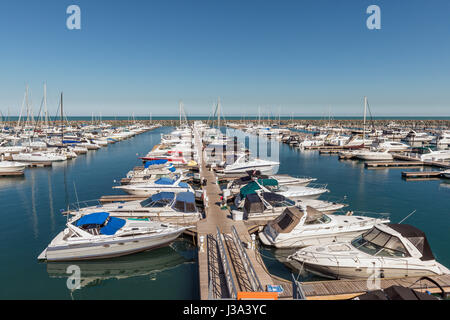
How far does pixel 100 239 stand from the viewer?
1681 cm

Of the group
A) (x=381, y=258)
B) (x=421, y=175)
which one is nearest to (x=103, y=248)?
(x=381, y=258)

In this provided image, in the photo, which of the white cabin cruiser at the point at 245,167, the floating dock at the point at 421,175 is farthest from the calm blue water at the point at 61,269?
the floating dock at the point at 421,175

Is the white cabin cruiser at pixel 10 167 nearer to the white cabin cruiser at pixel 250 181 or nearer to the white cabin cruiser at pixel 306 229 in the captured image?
the white cabin cruiser at pixel 250 181

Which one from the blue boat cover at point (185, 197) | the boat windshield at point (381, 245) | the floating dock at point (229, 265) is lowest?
the floating dock at point (229, 265)

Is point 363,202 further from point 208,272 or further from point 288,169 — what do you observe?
point 208,272

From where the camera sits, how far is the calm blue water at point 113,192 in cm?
1520

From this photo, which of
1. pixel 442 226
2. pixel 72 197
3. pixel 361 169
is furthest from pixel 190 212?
pixel 361 169

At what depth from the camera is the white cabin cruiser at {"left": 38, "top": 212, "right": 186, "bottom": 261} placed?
1658 cm

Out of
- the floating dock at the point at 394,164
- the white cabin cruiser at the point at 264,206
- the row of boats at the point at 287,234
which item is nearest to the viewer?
the row of boats at the point at 287,234

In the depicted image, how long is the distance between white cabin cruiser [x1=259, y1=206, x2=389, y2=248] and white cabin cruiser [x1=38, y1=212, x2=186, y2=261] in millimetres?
6764

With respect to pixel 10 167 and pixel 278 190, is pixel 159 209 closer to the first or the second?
pixel 278 190

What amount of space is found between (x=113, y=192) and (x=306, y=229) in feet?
79.2

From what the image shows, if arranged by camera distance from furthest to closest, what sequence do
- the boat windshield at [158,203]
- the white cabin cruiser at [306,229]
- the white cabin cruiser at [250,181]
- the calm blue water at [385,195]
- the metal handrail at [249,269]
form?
1. the white cabin cruiser at [250,181]
2. the boat windshield at [158,203]
3. the calm blue water at [385,195]
4. the white cabin cruiser at [306,229]
5. the metal handrail at [249,269]

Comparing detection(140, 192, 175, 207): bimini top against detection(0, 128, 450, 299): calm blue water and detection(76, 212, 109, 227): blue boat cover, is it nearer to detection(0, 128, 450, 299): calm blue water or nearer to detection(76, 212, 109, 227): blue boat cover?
detection(0, 128, 450, 299): calm blue water
